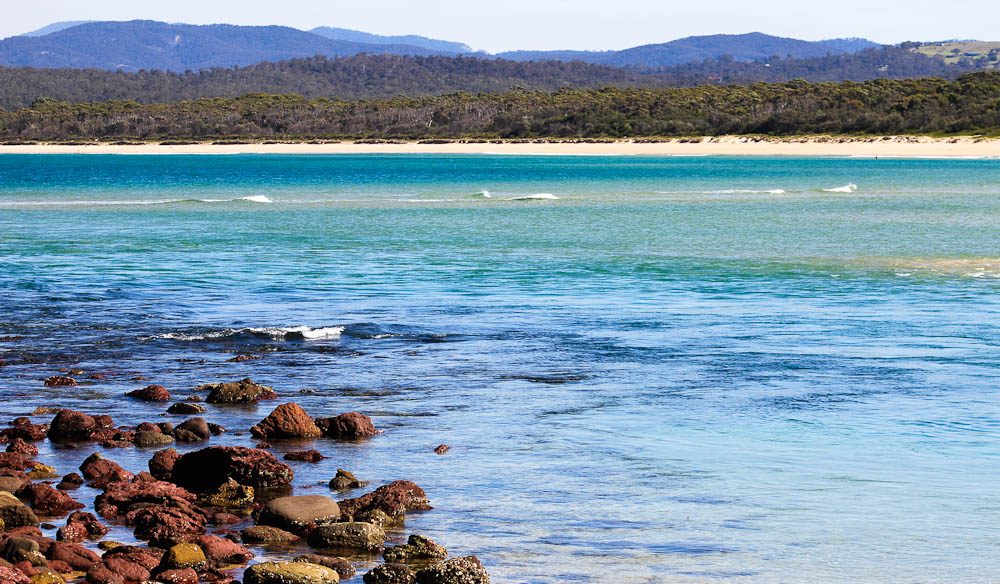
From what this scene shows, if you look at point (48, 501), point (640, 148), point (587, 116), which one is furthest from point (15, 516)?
point (587, 116)

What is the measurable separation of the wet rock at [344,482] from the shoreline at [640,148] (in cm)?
10890

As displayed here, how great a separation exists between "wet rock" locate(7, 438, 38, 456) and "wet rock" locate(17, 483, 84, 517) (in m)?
1.61

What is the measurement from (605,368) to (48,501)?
8.41m

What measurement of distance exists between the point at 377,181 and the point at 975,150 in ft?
186

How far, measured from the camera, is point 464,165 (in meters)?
119

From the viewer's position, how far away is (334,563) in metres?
9.00

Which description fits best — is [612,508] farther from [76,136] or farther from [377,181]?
[76,136]

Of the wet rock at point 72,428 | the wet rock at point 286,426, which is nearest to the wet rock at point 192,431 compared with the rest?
the wet rock at point 286,426

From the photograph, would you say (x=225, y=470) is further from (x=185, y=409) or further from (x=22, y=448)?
(x=185, y=409)

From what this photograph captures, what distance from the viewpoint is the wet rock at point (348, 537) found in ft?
31.1

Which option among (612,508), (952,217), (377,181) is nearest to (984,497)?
(612,508)

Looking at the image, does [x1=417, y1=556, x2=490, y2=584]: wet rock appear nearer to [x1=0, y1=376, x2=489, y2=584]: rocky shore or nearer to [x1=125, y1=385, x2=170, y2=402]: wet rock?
[x1=0, y1=376, x2=489, y2=584]: rocky shore

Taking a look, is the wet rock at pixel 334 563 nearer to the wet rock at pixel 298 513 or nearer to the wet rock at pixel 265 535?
the wet rock at pixel 265 535

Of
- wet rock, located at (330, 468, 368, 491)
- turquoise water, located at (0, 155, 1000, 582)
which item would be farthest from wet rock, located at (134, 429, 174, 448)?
wet rock, located at (330, 468, 368, 491)
